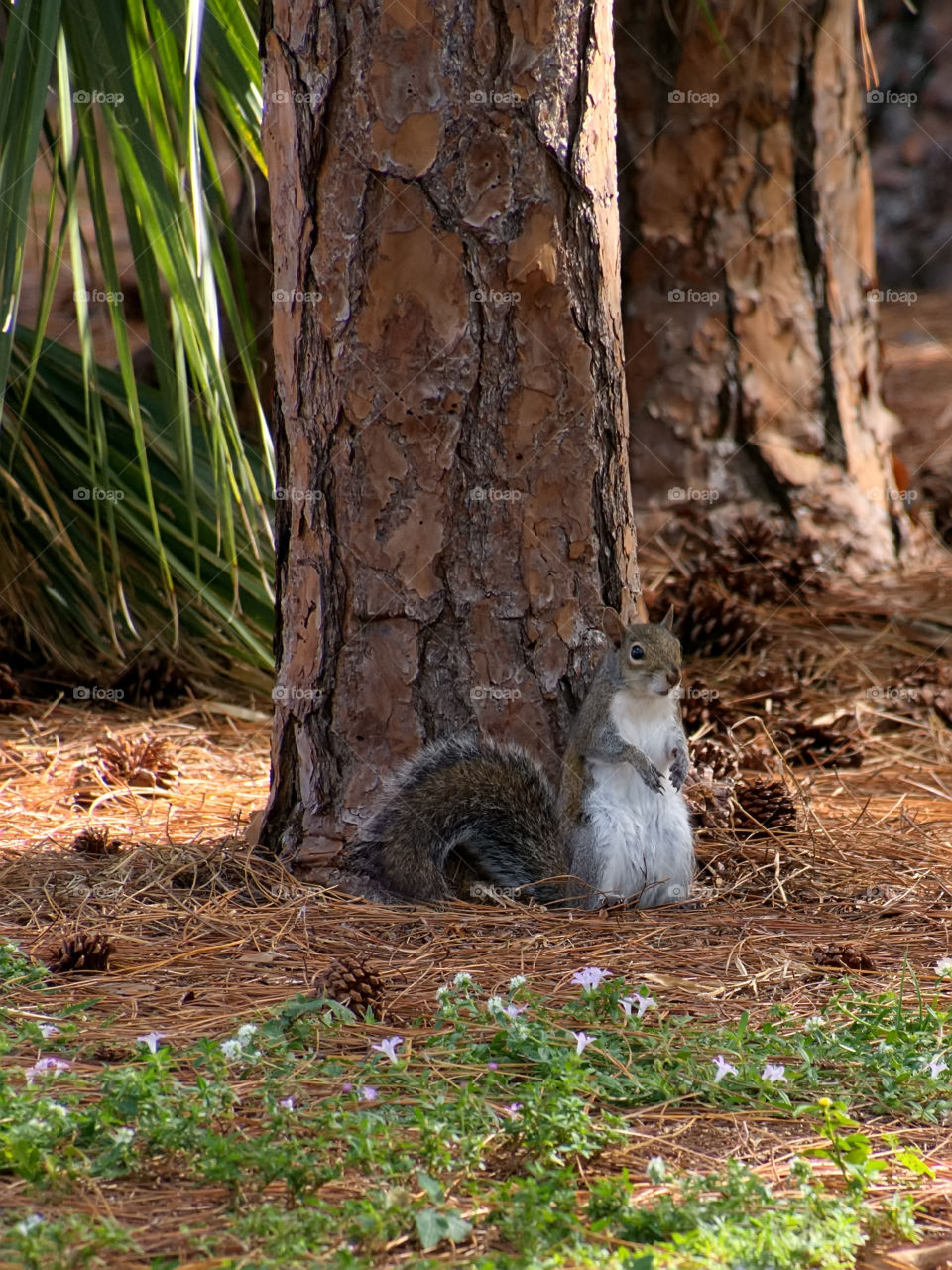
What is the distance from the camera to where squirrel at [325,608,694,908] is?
279 cm

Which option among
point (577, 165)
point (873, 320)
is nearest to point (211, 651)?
point (577, 165)

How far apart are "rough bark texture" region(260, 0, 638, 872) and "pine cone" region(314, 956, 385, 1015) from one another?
2.26 ft

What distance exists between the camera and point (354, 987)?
2199 millimetres

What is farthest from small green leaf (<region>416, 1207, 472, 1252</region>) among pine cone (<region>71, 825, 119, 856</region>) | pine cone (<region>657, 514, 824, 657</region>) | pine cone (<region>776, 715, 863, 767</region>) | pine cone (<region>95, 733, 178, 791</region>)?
pine cone (<region>657, 514, 824, 657</region>)

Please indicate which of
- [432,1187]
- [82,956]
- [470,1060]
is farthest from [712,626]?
[432,1187]

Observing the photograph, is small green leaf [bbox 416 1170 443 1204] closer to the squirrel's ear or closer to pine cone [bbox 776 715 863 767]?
the squirrel's ear

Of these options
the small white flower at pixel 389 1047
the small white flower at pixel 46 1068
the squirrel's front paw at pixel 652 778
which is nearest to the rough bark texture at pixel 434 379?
the squirrel's front paw at pixel 652 778

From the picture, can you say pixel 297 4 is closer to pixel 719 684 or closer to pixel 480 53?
pixel 480 53

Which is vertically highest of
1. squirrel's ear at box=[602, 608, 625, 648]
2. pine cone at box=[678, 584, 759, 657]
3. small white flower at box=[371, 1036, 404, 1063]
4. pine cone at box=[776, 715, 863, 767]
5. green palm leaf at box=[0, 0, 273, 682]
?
green palm leaf at box=[0, 0, 273, 682]

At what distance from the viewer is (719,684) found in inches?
172

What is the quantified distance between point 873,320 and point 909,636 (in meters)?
1.42

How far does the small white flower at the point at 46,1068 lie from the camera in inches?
71.8

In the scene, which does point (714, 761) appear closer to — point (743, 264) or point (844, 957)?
point (844, 957)

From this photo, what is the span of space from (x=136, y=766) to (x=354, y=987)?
1.69 meters
